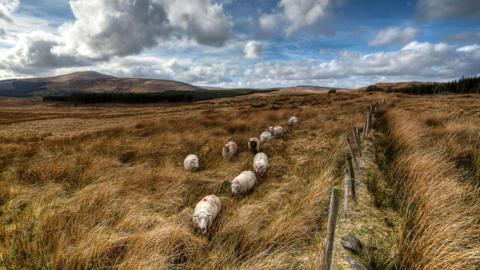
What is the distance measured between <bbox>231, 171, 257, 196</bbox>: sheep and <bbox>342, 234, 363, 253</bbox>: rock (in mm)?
2507

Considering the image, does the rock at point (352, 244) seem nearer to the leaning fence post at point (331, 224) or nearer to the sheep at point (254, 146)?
the leaning fence post at point (331, 224)

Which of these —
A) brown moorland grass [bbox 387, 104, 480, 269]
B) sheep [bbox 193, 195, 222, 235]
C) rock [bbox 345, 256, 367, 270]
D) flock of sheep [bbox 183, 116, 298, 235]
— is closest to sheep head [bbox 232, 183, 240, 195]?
flock of sheep [bbox 183, 116, 298, 235]

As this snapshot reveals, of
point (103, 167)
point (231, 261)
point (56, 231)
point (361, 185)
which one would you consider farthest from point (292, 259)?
point (103, 167)

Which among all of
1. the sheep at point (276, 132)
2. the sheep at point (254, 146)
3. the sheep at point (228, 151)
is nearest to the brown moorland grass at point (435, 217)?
the sheep at point (254, 146)

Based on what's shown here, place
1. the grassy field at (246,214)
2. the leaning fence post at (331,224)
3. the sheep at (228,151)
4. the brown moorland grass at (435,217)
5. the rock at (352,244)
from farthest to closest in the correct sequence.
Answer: the sheep at (228,151)
the rock at (352,244)
the grassy field at (246,214)
the leaning fence post at (331,224)
the brown moorland grass at (435,217)

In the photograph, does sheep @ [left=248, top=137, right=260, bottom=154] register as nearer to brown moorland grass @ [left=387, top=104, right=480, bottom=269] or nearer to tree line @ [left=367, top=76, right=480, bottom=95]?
brown moorland grass @ [left=387, top=104, right=480, bottom=269]

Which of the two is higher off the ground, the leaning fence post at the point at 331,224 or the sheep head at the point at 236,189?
the leaning fence post at the point at 331,224

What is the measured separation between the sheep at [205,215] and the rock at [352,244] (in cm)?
216

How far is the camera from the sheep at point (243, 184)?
5.14 m

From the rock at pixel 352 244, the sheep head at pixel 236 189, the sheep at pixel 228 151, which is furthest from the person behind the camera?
the sheep at pixel 228 151

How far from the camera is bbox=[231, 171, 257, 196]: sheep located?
16.9 ft

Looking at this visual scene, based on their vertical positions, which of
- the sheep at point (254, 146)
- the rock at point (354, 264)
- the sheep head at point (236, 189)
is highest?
the sheep at point (254, 146)

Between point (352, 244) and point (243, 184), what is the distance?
8.92 feet

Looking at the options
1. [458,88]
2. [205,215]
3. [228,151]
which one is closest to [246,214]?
[205,215]
